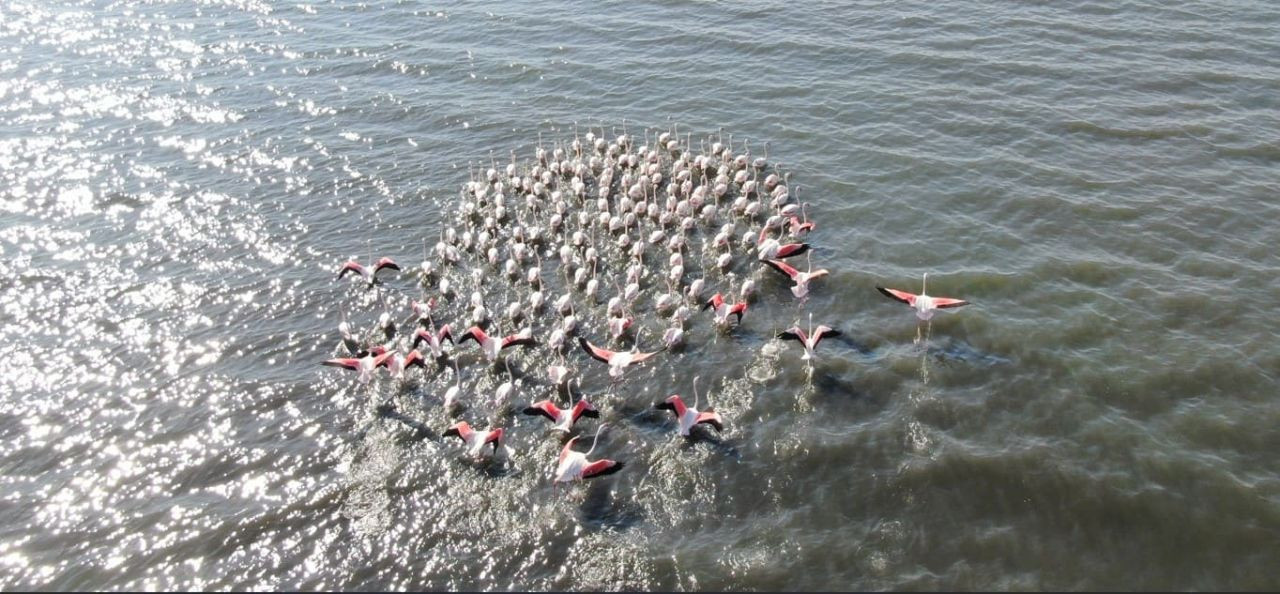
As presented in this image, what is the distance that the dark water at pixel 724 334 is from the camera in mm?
17125

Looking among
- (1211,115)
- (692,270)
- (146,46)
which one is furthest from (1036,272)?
(146,46)

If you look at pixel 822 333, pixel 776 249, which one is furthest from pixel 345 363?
pixel 776 249

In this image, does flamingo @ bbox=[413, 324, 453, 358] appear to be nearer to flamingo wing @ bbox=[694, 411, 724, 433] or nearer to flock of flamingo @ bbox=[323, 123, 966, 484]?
flock of flamingo @ bbox=[323, 123, 966, 484]

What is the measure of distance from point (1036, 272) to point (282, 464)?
19.9 m

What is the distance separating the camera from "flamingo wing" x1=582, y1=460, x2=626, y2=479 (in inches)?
705

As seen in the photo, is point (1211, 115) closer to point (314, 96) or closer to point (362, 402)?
point (362, 402)

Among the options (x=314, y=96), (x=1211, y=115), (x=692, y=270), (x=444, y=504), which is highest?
(x=314, y=96)

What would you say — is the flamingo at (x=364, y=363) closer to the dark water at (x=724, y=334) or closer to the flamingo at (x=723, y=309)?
the dark water at (x=724, y=334)

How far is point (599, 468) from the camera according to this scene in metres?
17.9

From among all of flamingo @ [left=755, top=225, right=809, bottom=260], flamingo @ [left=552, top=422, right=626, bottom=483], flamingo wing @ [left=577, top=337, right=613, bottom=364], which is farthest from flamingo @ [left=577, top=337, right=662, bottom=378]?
flamingo @ [left=755, top=225, right=809, bottom=260]

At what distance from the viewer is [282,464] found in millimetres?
19375

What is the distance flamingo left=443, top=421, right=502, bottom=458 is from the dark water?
0.45m

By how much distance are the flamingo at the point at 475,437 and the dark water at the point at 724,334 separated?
454 millimetres

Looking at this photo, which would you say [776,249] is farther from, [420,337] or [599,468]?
[420,337]
